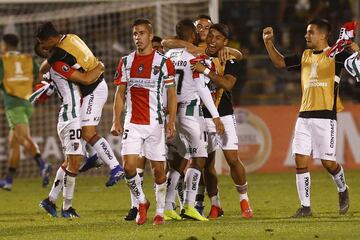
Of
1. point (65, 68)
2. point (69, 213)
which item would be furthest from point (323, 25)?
point (69, 213)

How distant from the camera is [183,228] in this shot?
435 inches

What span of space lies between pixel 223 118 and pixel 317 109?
1.04m

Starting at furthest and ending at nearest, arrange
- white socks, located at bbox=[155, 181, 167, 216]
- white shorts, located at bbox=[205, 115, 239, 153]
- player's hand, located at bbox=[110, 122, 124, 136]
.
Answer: white shorts, located at bbox=[205, 115, 239, 153] < white socks, located at bbox=[155, 181, 167, 216] < player's hand, located at bbox=[110, 122, 124, 136]

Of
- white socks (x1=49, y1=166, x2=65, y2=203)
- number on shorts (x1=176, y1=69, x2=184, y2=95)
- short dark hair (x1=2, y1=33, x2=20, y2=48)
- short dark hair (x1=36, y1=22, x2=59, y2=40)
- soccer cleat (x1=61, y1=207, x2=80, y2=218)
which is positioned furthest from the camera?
short dark hair (x1=2, y1=33, x2=20, y2=48)

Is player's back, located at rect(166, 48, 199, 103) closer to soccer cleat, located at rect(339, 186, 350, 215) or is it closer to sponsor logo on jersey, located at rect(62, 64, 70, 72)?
sponsor logo on jersey, located at rect(62, 64, 70, 72)

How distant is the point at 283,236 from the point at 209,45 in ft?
9.66

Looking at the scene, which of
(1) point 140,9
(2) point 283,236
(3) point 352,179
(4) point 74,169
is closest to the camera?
(2) point 283,236

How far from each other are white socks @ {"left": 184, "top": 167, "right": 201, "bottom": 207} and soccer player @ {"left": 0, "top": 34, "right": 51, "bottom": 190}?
257 inches

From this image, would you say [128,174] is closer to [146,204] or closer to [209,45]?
[146,204]

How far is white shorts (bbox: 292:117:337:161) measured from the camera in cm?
1222

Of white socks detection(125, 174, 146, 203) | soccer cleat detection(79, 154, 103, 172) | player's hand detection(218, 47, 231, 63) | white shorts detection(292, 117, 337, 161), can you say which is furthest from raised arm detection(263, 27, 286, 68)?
soccer cleat detection(79, 154, 103, 172)

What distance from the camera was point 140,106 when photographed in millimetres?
11469

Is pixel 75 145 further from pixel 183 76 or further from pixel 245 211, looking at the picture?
pixel 245 211

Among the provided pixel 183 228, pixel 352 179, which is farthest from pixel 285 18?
pixel 183 228
